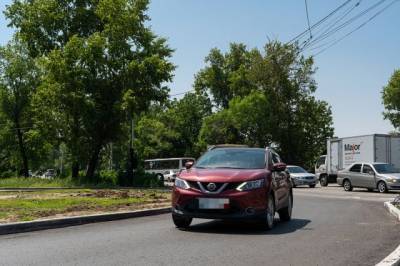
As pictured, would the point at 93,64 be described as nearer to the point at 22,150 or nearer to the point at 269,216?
the point at 22,150

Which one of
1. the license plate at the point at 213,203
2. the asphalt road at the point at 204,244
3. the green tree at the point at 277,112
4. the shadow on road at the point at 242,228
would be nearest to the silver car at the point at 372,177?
the asphalt road at the point at 204,244

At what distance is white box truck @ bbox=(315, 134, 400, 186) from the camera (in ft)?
124

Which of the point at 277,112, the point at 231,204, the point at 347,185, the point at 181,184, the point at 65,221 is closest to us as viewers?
the point at 231,204

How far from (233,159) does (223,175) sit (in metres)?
1.14

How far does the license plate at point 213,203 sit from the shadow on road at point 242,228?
2.14 ft

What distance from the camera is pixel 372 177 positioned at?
30.7 meters

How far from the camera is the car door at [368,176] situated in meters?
30.8

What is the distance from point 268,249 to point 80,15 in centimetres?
3778

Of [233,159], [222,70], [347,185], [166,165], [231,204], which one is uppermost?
[222,70]

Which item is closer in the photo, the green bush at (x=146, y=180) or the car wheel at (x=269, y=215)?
the car wheel at (x=269, y=215)

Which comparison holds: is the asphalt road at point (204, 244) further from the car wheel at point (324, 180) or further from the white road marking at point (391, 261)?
the car wheel at point (324, 180)

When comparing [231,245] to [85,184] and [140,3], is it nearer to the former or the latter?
[85,184]

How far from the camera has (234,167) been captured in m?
11.1

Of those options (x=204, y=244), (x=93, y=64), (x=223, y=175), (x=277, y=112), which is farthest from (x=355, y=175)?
(x=277, y=112)
